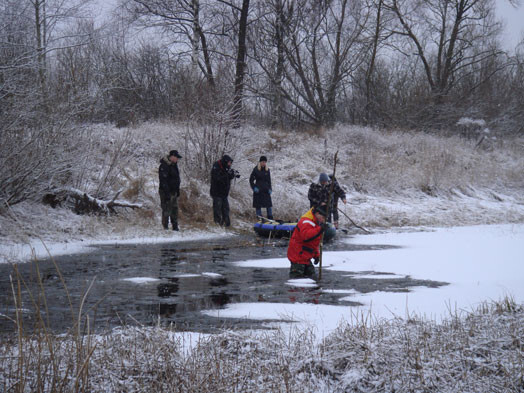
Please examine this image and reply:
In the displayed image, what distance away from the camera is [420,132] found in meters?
32.3

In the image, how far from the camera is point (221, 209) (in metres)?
16.9

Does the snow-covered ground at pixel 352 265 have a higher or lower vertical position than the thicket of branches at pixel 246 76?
lower

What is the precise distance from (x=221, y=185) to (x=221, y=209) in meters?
1.04

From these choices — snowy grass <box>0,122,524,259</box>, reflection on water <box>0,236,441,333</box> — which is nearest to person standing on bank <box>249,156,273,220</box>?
snowy grass <box>0,122,524,259</box>

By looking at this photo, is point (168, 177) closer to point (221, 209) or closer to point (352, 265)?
point (221, 209)

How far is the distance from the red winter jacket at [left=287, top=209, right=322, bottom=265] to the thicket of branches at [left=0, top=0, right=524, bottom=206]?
6.08m

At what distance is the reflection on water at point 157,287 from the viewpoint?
662cm

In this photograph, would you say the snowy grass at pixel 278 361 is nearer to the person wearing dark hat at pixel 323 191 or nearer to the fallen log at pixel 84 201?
the person wearing dark hat at pixel 323 191

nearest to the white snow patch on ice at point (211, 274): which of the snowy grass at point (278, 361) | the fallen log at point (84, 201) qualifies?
the snowy grass at point (278, 361)

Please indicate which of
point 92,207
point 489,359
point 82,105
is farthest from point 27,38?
point 489,359

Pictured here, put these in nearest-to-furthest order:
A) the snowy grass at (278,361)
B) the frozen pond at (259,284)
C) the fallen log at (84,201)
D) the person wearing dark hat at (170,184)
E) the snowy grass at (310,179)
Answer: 1. the snowy grass at (278,361)
2. the frozen pond at (259,284)
3. the person wearing dark hat at (170,184)
4. the snowy grass at (310,179)
5. the fallen log at (84,201)

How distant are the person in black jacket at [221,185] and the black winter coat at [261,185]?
690mm

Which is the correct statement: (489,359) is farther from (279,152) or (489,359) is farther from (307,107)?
(307,107)

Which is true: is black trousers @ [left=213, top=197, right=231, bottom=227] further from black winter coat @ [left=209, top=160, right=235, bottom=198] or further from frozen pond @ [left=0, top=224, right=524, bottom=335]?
frozen pond @ [left=0, top=224, right=524, bottom=335]
